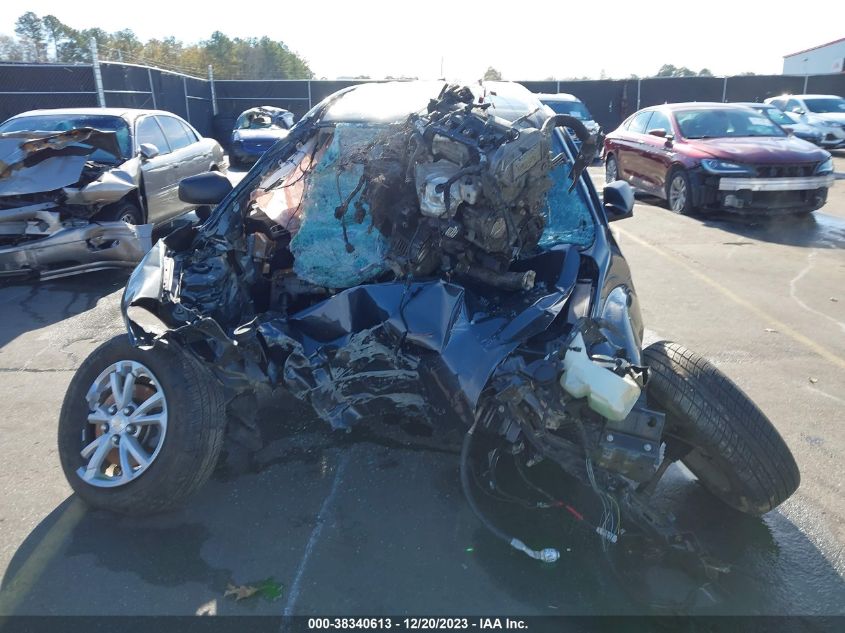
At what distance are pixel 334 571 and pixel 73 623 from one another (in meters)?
1.00

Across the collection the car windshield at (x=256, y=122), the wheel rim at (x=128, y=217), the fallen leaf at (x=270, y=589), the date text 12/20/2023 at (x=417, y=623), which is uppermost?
the car windshield at (x=256, y=122)

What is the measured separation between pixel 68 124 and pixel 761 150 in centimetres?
950

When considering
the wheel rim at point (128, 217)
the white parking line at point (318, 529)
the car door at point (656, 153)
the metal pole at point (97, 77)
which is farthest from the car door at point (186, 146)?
the metal pole at point (97, 77)

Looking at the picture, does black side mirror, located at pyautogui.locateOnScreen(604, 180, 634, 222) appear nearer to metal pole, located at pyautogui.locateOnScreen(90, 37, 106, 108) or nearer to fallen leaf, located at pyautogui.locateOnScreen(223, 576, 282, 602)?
fallen leaf, located at pyautogui.locateOnScreen(223, 576, 282, 602)

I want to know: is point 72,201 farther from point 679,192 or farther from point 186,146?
point 679,192

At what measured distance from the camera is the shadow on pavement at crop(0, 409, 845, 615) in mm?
2592

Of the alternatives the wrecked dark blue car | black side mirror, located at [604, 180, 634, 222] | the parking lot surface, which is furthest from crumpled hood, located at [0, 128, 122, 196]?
black side mirror, located at [604, 180, 634, 222]

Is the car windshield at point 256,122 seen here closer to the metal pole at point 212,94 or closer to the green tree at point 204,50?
the metal pole at point 212,94

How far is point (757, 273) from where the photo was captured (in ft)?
24.0

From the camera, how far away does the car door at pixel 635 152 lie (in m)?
11.7

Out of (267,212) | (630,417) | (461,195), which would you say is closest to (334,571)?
(630,417)

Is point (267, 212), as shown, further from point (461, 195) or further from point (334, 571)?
point (334, 571)

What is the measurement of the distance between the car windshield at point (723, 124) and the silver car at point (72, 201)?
8.30 m

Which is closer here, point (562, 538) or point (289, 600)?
point (289, 600)
